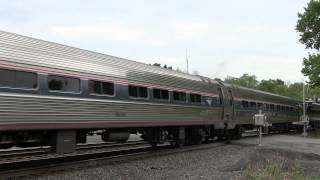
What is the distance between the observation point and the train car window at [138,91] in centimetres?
1853

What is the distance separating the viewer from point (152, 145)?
22781 mm

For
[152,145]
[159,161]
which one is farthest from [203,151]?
[159,161]

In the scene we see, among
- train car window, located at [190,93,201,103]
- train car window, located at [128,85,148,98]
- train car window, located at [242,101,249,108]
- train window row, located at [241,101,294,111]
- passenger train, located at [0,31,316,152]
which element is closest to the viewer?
passenger train, located at [0,31,316,152]

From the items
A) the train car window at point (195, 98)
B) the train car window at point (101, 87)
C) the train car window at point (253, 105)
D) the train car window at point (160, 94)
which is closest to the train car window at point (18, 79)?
the train car window at point (101, 87)

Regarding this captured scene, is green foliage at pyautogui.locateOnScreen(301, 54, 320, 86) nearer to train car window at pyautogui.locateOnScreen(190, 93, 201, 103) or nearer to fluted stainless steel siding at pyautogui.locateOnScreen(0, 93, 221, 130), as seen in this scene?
train car window at pyautogui.locateOnScreen(190, 93, 201, 103)

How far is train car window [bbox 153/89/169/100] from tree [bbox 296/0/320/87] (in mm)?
26907

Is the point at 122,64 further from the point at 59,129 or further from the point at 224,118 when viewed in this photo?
the point at 224,118

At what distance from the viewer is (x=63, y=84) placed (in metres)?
15.0

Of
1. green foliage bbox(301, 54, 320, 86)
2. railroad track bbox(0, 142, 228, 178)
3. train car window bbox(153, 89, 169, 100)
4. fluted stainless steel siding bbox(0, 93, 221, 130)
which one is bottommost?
railroad track bbox(0, 142, 228, 178)

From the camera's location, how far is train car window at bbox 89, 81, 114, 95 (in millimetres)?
16239

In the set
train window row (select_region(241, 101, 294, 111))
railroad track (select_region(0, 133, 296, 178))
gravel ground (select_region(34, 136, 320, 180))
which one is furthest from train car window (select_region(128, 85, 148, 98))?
train window row (select_region(241, 101, 294, 111))

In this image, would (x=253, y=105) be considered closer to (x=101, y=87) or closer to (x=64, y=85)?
(x=101, y=87)

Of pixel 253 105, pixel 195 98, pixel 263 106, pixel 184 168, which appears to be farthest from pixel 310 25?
pixel 184 168

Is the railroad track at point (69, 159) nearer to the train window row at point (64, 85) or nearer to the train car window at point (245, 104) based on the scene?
the train window row at point (64, 85)
